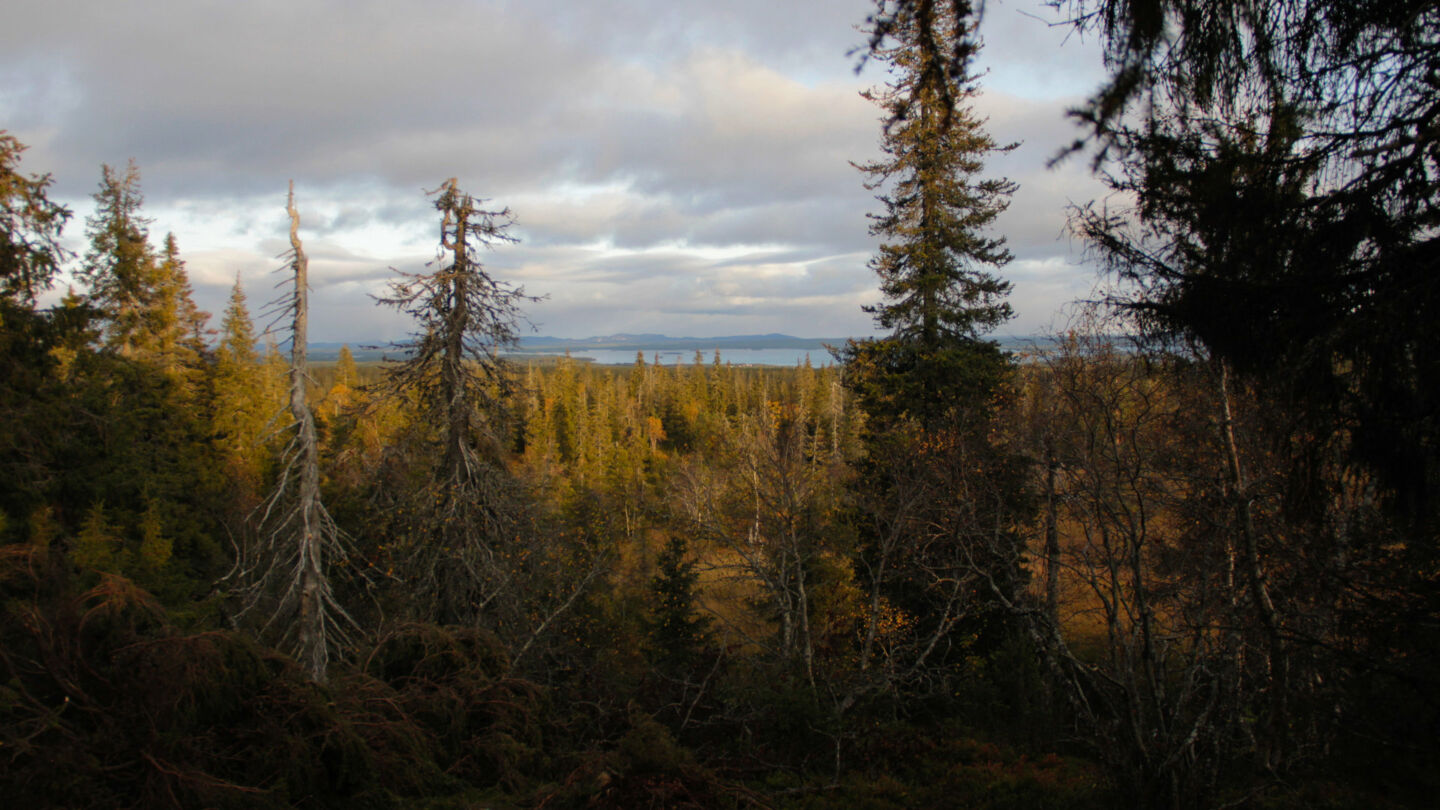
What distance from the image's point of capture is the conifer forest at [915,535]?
9.74 feet

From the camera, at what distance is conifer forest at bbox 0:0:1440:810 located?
9.74ft

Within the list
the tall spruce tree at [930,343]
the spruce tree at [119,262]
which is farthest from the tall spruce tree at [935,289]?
the spruce tree at [119,262]

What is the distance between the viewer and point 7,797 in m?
3.50

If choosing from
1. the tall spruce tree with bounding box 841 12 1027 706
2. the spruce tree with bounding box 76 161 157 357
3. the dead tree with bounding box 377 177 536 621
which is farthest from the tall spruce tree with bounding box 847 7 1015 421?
the spruce tree with bounding box 76 161 157 357

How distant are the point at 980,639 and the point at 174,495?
23.4m

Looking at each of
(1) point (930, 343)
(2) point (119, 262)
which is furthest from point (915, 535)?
(2) point (119, 262)

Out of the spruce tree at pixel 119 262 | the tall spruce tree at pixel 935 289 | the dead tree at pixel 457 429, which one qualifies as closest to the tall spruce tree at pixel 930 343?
the tall spruce tree at pixel 935 289

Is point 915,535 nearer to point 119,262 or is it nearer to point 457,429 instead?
point 457,429

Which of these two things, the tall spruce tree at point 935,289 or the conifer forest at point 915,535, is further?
the tall spruce tree at point 935,289

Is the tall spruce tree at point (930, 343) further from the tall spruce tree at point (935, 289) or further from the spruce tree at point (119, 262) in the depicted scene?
the spruce tree at point (119, 262)

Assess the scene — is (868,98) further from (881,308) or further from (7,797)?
(7,797)

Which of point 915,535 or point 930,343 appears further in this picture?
point 930,343

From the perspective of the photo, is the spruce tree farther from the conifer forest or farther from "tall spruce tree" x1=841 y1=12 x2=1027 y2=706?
"tall spruce tree" x1=841 y1=12 x2=1027 y2=706

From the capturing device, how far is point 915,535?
37.8ft
